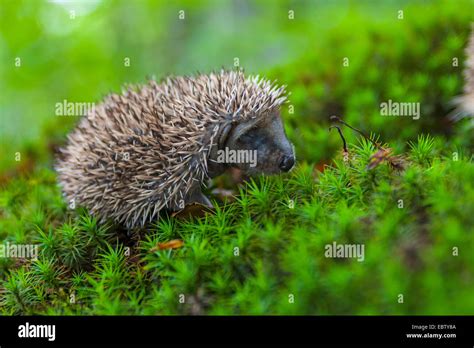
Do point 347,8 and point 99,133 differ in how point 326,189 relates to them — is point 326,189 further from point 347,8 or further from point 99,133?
point 347,8

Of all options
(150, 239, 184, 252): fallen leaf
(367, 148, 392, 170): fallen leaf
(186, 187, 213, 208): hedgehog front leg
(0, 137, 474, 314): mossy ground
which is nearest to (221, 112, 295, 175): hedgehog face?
(0, 137, 474, 314): mossy ground

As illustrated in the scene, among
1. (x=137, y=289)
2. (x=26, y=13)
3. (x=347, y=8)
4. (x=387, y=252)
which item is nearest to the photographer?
(x=387, y=252)

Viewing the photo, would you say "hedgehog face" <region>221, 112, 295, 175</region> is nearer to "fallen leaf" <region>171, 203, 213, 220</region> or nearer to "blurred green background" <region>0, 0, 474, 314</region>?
"blurred green background" <region>0, 0, 474, 314</region>

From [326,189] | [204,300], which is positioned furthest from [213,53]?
[204,300]

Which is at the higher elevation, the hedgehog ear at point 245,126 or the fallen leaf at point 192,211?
the hedgehog ear at point 245,126

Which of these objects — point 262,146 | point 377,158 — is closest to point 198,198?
point 262,146
